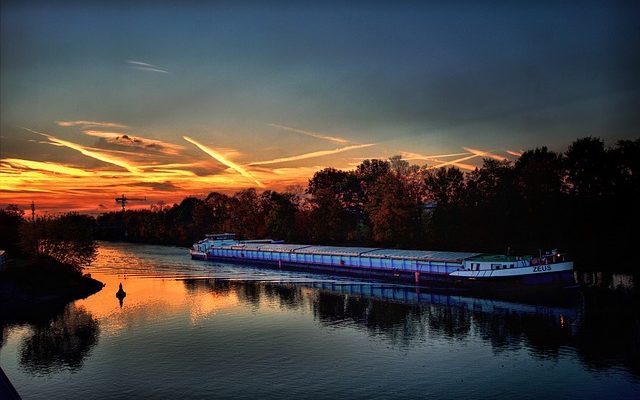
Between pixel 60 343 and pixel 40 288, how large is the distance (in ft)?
92.4

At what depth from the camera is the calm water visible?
41688 millimetres

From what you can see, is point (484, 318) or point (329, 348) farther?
point (484, 318)

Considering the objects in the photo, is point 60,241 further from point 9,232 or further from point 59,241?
point 9,232

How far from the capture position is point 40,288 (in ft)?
266

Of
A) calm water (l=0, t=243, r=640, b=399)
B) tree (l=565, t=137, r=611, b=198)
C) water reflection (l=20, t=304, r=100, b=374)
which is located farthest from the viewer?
tree (l=565, t=137, r=611, b=198)

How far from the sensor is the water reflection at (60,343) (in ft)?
161

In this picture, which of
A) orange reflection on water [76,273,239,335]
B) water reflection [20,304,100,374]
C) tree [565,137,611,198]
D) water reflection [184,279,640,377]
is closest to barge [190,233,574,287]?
water reflection [184,279,640,377]

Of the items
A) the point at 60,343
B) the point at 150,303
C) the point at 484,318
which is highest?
the point at 150,303

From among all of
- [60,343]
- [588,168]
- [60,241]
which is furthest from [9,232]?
[588,168]

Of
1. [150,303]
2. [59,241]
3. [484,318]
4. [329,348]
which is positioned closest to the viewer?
[329,348]

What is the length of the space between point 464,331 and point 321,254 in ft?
217

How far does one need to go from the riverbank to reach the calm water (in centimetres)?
407

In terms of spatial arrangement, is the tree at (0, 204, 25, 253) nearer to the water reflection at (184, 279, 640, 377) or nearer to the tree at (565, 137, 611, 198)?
the water reflection at (184, 279, 640, 377)

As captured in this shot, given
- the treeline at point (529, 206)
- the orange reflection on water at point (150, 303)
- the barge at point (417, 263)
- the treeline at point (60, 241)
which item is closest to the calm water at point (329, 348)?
the orange reflection on water at point (150, 303)
